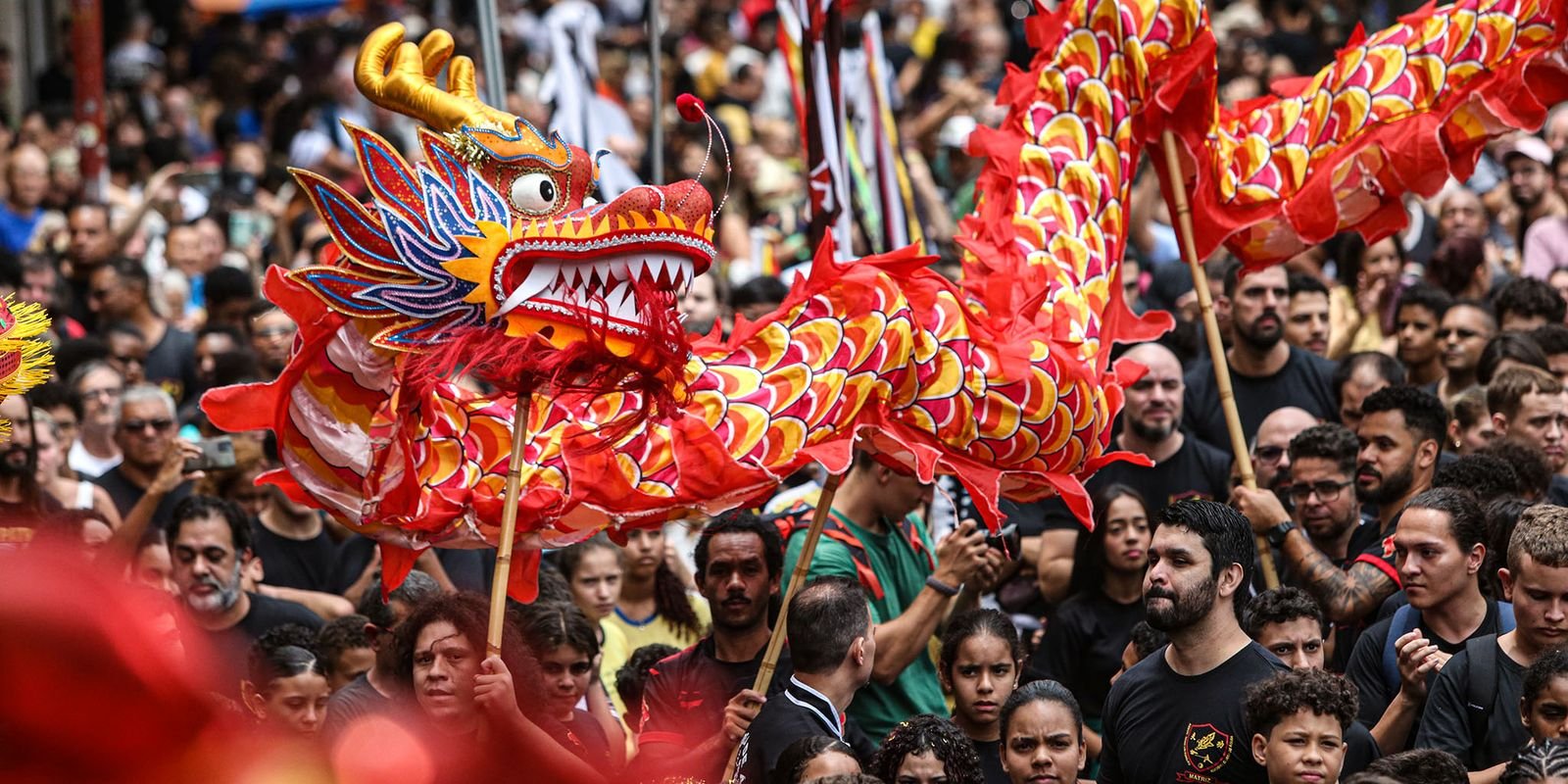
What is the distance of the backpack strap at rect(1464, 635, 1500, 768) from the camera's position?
5.57 m

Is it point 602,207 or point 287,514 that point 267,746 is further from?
point 287,514

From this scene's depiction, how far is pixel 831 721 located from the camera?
5.88 meters

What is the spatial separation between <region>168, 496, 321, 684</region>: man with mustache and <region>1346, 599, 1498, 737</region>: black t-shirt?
10.7 feet

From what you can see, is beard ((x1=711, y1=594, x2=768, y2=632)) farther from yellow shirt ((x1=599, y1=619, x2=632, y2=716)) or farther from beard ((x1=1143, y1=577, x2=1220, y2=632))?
beard ((x1=1143, y1=577, x2=1220, y2=632))

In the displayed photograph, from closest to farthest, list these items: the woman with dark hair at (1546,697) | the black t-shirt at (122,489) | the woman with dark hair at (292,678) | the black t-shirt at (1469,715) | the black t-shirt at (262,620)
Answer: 1. the woman with dark hair at (1546,697)
2. the black t-shirt at (1469,715)
3. the woman with dark hair at (292,678)
4. the black t-shirt at (262,620)
5. the black t-shirt at (122,489)

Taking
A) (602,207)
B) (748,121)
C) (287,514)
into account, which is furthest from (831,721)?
(748,121)

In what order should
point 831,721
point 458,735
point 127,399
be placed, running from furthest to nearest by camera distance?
point 127,399
point 831,721
point 458,735

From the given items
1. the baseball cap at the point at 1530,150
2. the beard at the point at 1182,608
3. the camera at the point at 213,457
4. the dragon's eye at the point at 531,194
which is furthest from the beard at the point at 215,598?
the baseball cap at the point at 1530,150

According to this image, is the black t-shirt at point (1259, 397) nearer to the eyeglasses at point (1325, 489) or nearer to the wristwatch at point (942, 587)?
the eyeglasses at point (1325, 489)

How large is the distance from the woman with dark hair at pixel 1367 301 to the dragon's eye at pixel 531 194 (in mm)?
4988

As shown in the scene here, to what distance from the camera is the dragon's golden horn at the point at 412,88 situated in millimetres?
5465

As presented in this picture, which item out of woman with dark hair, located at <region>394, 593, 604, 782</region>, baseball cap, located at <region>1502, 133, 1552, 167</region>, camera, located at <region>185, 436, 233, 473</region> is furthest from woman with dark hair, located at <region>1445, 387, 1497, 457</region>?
camera, located at <region>185, 436, 233, 473</region>

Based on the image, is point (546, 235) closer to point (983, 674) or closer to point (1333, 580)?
point (983, 674)

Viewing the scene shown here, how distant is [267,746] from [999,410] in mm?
3457
